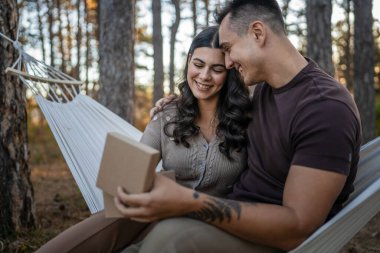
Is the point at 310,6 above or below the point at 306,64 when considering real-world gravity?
above

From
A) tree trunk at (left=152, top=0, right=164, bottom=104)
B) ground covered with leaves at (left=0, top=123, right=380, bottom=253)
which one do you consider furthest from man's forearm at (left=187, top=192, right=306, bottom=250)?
tree trunk at (left=152, top=0, right=164, bottom=104)

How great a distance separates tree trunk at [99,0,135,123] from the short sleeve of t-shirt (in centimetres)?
272

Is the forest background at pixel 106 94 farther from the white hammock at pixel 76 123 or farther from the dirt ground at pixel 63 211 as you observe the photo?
the white hammock at pixel 76 123

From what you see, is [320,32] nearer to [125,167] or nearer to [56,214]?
[56,214]

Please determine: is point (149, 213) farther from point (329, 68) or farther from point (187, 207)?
point (329, 68)

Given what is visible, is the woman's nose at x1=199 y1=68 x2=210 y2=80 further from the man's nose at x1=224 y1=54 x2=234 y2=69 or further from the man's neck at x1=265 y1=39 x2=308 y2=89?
the man's neck at x1=265 y1=39 x2=308 y2=89

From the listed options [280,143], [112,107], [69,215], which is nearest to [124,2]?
[112,107]

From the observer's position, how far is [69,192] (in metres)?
4.69

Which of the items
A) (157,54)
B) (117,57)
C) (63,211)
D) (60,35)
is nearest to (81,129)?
(63,211)

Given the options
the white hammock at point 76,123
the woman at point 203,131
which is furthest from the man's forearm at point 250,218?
the white hammock at point 76,123

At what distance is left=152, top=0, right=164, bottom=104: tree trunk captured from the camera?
21.2 ft

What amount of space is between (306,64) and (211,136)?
0.55m

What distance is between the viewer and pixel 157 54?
A: 665 cm

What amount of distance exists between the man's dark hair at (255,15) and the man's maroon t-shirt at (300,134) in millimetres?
214
